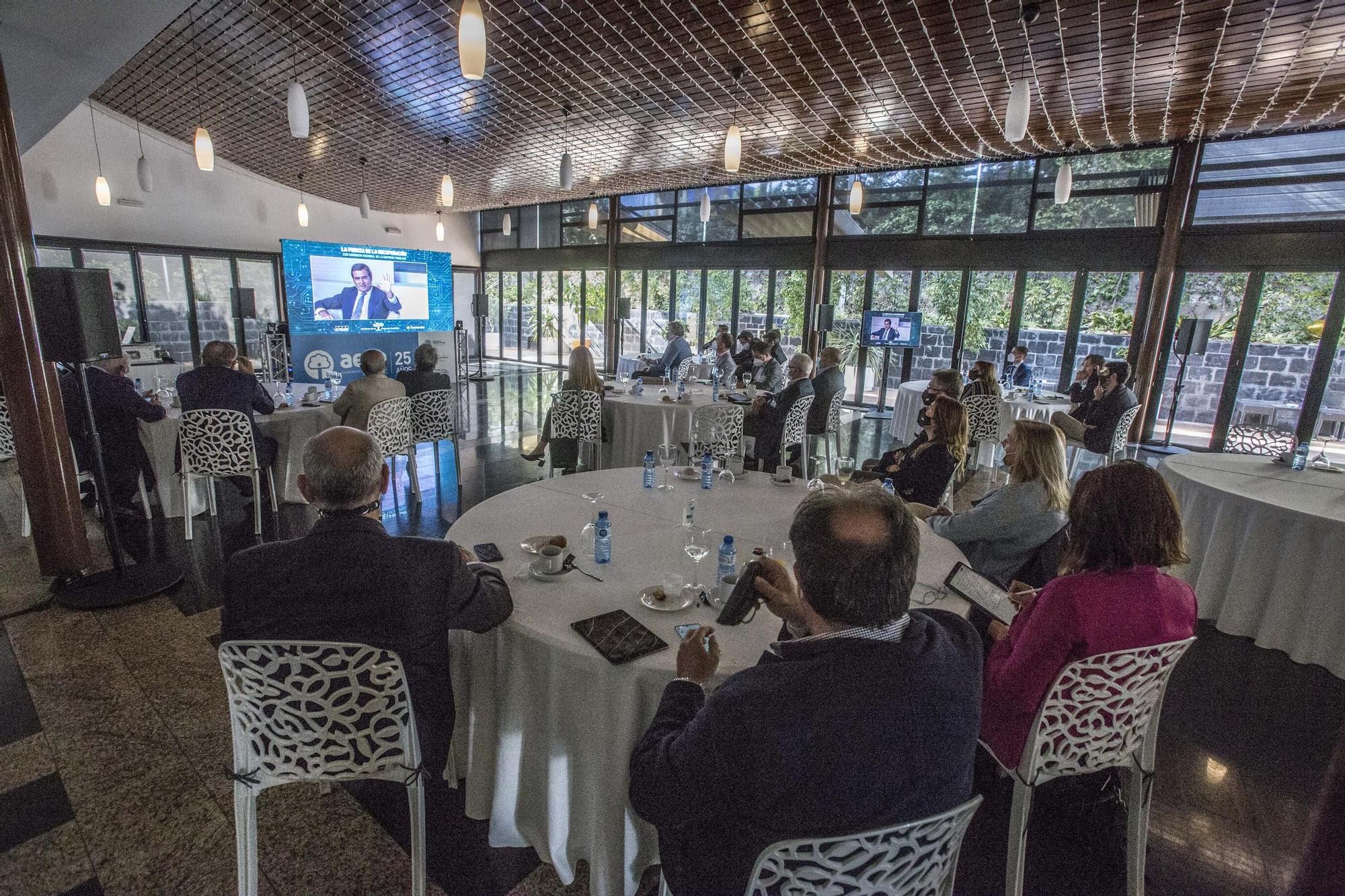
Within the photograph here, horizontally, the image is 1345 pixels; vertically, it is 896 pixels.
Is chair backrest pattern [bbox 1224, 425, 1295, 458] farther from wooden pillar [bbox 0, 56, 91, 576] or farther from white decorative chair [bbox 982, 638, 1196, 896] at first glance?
wooden pillar [bbox 0, 56, 91, 576]

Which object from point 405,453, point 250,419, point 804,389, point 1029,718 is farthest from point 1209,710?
point 250,419

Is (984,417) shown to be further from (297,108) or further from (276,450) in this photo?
(276,450)

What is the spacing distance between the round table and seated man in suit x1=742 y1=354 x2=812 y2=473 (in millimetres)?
3519

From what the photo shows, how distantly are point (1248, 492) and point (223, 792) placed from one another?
16.7 ft

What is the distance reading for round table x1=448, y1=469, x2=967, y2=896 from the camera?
174 centimetres

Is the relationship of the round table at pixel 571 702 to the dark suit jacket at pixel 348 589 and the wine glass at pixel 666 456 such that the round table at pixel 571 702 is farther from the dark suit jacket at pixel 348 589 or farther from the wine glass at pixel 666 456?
the wine glass at pixel 666 456

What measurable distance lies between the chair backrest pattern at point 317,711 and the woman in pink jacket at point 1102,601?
1594 millimetres

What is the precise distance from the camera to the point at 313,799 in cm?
230

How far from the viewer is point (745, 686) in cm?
112

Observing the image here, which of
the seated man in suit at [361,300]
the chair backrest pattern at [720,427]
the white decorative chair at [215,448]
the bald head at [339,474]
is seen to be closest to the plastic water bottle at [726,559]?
the bald head at [339,474]

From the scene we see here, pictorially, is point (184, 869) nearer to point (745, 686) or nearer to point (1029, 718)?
point (745, 686)

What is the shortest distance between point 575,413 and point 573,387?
0.23m

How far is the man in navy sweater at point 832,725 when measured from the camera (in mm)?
1055

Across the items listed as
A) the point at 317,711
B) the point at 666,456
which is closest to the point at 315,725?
the point at 317,711
